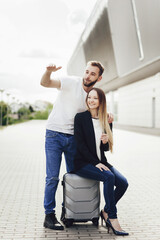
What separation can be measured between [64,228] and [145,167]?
5.69 m

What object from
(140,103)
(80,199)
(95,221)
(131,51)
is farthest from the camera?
(140,103)

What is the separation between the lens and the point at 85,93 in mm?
4684

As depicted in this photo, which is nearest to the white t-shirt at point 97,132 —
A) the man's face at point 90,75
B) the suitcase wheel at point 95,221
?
the man's face at point 90,75

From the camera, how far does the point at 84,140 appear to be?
446 cm

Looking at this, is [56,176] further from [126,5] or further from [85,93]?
[126,5]

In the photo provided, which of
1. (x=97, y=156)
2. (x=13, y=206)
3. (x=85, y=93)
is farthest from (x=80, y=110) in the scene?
(x=13, y=206)

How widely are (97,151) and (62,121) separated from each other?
534 millimetres

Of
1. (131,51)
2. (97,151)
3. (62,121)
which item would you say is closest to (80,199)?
(97,151)

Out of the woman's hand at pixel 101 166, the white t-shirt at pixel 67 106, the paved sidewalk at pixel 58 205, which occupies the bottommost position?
the paved sidewalk at pixel 58 205

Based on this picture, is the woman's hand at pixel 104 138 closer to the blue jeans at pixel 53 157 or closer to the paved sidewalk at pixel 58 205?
the blue jeans at pixel 53 157

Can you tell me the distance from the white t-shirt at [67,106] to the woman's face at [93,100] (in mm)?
184

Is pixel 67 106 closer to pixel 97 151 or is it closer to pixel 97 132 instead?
pixel 97 132

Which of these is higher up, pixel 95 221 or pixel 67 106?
pixel 67 106

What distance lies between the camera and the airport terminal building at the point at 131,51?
82.8ft
